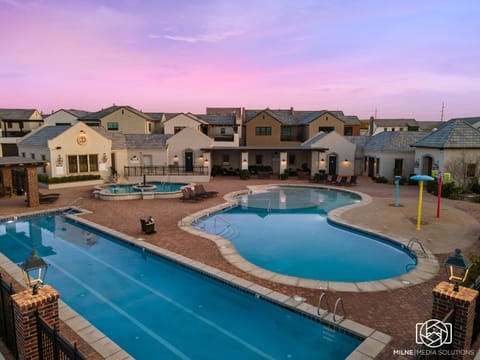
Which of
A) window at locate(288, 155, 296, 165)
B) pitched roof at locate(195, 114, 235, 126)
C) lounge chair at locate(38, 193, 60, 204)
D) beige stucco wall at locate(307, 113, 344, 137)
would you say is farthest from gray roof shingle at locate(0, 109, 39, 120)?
beige stucco wall at locate(307, 113, 344, 137)

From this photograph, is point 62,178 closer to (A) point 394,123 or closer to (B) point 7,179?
(B) point 7,179

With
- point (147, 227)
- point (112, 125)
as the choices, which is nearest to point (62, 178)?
point (147, 227)

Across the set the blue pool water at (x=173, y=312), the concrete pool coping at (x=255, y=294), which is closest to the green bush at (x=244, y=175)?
the blue pool water at (x=173, y=312)

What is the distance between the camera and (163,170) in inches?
1299

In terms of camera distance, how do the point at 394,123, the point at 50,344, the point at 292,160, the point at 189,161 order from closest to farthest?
the point at 50,344 → the point at 189,161 → the point at 292,160 → the point at 394,123

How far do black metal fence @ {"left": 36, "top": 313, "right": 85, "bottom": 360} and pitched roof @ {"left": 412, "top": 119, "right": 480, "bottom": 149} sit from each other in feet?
93.9

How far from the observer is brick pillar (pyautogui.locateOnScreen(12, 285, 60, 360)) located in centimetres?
530

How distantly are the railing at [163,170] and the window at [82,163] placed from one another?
10.5 feet

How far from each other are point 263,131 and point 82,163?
25.4m

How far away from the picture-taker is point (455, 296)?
5.91 m

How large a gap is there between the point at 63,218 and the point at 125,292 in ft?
36.6

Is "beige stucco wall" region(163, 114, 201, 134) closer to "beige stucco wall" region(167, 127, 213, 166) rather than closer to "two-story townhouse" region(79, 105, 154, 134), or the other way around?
"two-story townhouse" region(79, 105, 154, 134)

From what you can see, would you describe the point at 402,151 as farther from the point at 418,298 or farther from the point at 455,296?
the point at 455,296

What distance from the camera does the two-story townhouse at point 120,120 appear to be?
47.6 m
